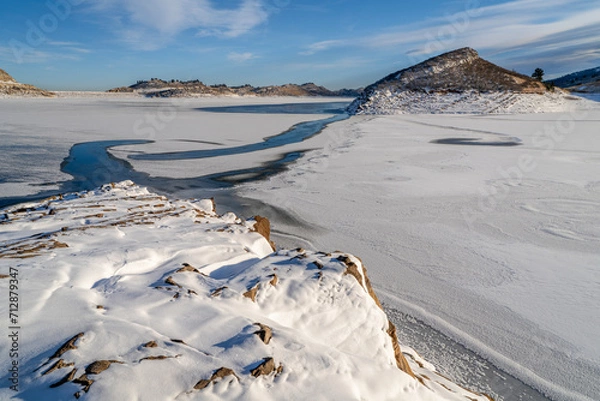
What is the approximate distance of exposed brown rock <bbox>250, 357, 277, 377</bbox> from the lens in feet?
8.28

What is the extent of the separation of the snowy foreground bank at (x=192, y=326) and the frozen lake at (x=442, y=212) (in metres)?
1.12

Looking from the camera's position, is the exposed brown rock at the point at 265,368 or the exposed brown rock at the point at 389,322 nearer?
the exposed brown rock at the point at 265,368

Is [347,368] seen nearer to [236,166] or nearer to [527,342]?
[527,342]

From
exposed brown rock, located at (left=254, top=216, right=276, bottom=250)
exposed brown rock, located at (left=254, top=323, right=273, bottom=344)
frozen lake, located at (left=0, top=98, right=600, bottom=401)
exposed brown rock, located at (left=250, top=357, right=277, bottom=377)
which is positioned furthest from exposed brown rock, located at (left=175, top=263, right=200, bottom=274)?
frozen lake, located at (left=0, top=98, right=600, bottom=401)

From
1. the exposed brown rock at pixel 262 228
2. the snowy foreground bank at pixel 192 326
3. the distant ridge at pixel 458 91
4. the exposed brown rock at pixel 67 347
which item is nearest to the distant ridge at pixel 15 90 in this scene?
the distant ridge at pixel 458 91

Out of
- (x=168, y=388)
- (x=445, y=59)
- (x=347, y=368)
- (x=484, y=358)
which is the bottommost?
(x=484, y=358)

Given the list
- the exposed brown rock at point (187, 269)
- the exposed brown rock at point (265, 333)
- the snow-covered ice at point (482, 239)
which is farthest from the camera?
the snow-covered ice at point (482, 239)

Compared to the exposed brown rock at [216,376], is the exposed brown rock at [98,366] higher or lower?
higher

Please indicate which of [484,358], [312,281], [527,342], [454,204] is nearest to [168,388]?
[312,281]

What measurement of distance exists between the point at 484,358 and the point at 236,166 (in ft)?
32.8

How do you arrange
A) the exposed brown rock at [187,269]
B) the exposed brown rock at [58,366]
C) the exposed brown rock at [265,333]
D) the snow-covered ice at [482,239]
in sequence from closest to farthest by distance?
1. the exposed brown rock at [58,366]
2. the exposed brown rock at [265,333]
3. the exposed brown rock at [187,269]
4. the snow-covered ice at [482,239]

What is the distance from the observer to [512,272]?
5.41 meters

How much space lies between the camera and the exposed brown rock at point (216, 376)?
7.74ft

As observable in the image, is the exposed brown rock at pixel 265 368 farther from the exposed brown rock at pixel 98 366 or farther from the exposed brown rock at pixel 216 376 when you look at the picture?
the exposed brown rock at pixel 98 366
